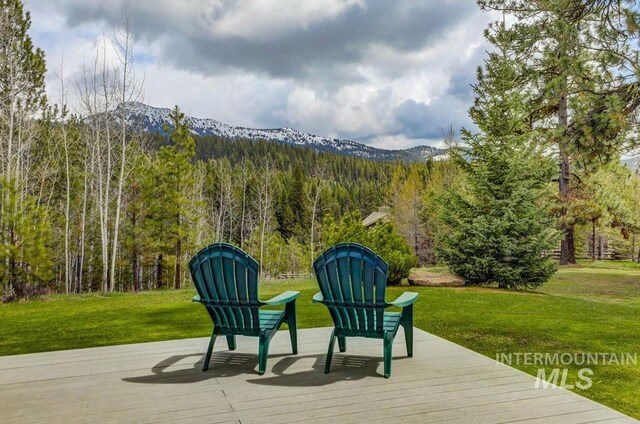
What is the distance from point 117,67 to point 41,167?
794cm

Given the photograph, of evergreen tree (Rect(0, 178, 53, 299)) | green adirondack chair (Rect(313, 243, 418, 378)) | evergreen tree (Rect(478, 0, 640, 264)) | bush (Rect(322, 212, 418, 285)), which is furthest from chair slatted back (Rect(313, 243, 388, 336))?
evergreen tree (Rect(0, 178, 53, 299))

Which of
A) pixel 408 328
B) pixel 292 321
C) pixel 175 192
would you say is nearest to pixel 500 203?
pixel 408 328

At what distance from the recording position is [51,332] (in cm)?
508

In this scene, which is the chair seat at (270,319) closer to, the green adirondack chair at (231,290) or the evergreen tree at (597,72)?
the green adirondack chair at (231,290)

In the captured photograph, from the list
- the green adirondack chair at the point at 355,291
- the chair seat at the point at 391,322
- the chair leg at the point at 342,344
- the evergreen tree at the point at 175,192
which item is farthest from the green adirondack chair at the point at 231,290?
the evergreen tree at the point at 175,192

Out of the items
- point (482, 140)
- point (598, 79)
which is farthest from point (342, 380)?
point (482, 140)

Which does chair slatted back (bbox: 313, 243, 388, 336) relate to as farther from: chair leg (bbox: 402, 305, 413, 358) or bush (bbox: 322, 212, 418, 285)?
bush (bbox: 322, 212, 418, 285)

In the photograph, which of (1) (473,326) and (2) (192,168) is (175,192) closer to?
(2) (192,168)

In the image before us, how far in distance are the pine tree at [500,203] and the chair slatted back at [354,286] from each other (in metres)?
7.66

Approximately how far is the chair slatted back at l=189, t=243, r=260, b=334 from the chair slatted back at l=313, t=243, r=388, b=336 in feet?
1.70

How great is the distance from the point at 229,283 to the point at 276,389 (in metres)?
0.83

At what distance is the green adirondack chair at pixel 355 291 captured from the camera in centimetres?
294

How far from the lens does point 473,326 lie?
5.23 metres

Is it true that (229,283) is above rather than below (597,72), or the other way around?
below
